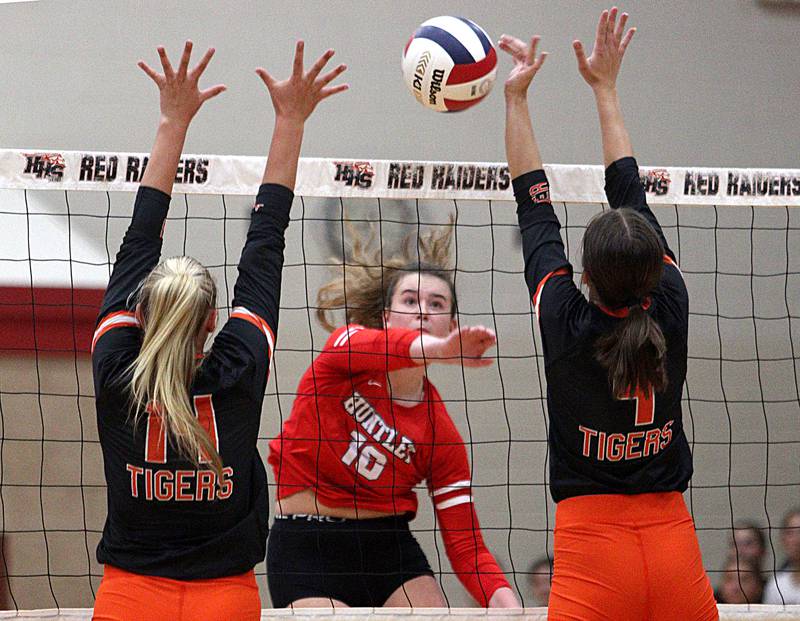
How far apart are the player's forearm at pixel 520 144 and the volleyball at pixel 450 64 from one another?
249 mm

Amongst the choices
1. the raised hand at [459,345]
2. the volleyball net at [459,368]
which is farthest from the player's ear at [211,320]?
the volleyball net at [459,368]

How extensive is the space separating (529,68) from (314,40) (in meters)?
3.26

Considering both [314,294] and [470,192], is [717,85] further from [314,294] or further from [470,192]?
[470,192]

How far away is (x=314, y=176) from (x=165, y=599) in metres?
1.69

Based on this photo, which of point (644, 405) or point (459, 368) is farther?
point (459, 368)

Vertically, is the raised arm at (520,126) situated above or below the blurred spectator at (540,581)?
above

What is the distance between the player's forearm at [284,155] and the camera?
255cm

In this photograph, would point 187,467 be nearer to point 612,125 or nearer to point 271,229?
point 271,229

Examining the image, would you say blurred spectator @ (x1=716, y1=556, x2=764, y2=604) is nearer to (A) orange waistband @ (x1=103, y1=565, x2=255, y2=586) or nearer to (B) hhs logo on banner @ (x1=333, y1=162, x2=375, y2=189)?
(B) hhs logo on banner @ (x1=333, y1=162, x2=375, y2=189)

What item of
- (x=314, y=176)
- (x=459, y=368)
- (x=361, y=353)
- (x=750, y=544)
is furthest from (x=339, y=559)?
(x=750, y=544)

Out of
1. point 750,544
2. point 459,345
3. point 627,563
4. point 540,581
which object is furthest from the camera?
point 750,544

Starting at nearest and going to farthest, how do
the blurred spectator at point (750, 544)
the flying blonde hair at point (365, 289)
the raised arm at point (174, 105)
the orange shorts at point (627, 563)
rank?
the orange shorts at point (627, 563)
the raised arm at point (174, 105)
the flying blonde hair at point (365, 289)
the blurred spectator at point (750, 544)

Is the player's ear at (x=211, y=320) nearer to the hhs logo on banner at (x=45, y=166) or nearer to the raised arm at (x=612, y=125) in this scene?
the raised arm at (x=612, y=125)

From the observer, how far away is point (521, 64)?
2820 millimetres
